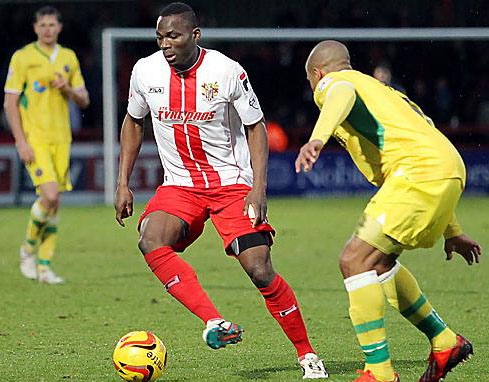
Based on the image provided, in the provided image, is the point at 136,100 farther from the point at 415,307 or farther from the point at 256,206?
the point at 415,307

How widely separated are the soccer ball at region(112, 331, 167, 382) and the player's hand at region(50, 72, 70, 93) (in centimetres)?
522

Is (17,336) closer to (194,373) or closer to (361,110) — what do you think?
(194,373)

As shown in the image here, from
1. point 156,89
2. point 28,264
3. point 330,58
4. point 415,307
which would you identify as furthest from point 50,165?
point 415,307

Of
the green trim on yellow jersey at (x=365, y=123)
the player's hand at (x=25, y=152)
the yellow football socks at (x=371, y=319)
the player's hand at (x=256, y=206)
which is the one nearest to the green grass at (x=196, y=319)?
the yellow football socks at (x=371, y=319)

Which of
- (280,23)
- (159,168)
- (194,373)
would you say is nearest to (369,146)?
(194,373)

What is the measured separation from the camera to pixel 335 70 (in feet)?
20.6

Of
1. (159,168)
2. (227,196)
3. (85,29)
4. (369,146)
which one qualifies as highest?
(369,146)

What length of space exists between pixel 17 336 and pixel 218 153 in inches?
83.5

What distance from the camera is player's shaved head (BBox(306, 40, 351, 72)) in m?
6.29

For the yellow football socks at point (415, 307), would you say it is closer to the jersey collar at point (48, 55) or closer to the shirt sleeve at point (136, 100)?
the shirt sleeve at point (136, 100)

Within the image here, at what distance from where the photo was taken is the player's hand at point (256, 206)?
267 inches

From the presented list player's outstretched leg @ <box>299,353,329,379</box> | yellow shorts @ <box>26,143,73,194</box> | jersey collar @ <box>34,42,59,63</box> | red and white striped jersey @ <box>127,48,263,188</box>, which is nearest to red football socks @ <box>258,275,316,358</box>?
player's outstretched leg @ <box>299,353,329,379</box>

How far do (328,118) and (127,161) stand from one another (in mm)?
1778

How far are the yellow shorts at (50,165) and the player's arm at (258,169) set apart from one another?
4582 mm
